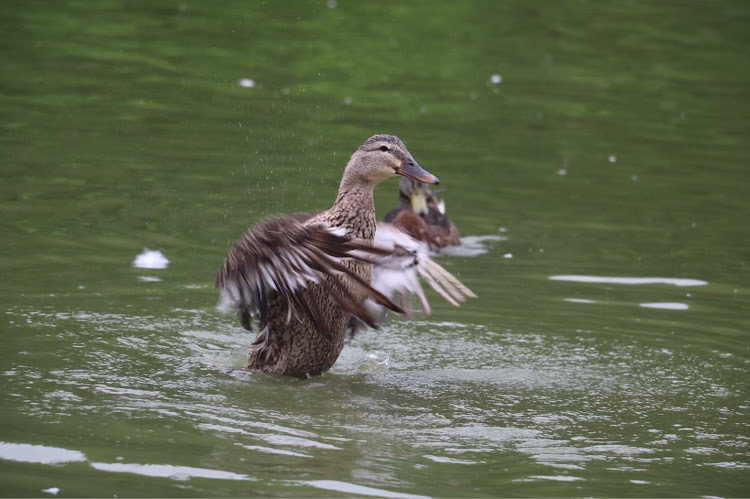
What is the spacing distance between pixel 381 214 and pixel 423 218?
38.9 inches

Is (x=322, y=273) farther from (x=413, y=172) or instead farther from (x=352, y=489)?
(x=352, y=489)

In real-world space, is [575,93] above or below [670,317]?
above

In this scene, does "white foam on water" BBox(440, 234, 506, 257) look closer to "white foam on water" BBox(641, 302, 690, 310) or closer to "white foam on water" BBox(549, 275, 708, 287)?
"white foam on water" BBox(549, 275, 708, 287)

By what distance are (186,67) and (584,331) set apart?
7878mm

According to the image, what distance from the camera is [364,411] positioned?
629 centimetres

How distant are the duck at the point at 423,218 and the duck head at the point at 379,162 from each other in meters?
2.61

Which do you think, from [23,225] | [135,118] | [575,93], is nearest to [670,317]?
[23,225]

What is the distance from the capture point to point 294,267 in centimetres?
615

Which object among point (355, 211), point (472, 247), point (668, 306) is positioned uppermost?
point (355, 211)

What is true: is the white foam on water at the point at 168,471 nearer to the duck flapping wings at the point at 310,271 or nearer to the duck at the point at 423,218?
the duck flapping wings at the point at 310,271

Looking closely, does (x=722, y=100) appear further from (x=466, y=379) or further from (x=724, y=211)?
(x=466, y=379)

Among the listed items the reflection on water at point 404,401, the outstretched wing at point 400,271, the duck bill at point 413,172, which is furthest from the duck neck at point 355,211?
the reflection on water at point 404,401

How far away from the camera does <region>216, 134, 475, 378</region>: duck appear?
611cm

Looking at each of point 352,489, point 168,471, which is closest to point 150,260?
point 168,471
